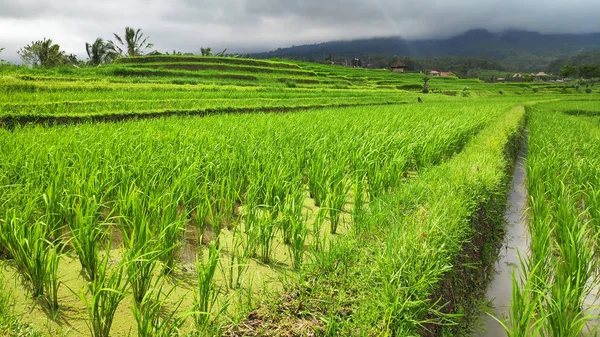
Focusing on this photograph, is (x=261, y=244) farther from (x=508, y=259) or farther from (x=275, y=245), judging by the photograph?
(x=508, y=259)

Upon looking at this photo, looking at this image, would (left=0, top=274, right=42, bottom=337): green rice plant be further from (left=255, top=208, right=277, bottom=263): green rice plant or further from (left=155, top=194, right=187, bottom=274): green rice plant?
(left=255, top=208, right=277, bottom=263): green rice plant

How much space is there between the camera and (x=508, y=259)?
3.42 metres

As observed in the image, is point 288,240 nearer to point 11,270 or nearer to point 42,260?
point 42,260

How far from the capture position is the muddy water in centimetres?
252

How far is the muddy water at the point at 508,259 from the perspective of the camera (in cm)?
252

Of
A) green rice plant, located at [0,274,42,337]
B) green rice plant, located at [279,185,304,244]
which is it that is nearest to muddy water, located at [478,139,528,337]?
green rice plant, located at [279,185,304,244]

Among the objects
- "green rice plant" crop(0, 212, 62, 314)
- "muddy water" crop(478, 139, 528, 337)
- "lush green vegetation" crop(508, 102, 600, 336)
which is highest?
"green rice plant" crop(0, 212, 62, 314)

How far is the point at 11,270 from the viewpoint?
2.12 meters

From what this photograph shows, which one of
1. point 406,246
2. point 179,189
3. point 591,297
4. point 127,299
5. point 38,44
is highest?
point 38,44

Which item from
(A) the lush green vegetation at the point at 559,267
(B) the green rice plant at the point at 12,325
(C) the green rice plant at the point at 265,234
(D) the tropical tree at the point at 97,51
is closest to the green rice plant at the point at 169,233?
(C) the green rice plant at the point at 265,234

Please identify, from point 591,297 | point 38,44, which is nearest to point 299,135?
point 591,297

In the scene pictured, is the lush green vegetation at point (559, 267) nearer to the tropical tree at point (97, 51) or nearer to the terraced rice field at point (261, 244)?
the terraced rice field at point (261, 244)

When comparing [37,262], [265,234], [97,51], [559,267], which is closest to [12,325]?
[37,262]

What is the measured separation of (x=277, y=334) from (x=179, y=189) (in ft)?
5.01
